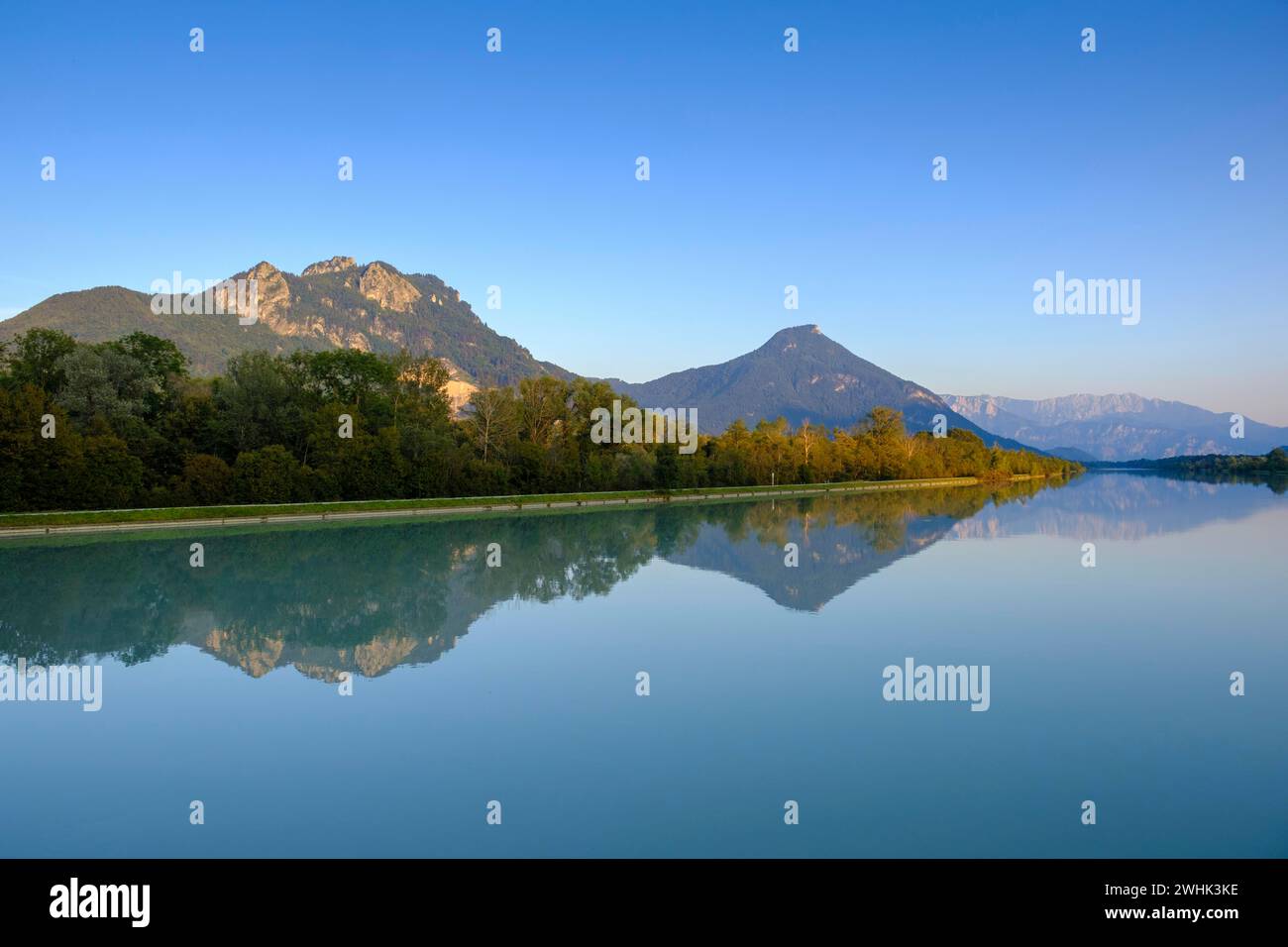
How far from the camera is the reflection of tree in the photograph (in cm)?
1309

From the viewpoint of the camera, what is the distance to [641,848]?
19.2 feet

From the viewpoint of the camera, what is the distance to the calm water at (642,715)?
20.5 ft

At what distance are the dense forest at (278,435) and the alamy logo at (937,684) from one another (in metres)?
34.9

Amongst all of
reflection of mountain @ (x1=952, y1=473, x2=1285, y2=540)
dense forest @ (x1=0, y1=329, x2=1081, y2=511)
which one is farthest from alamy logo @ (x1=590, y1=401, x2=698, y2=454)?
reflection of mountain @ (x1=952, y1=473, x2=1285, y2=540)

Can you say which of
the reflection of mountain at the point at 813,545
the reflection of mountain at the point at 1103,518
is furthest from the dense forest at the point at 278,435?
the reflection of mountain at the point at 1103,518

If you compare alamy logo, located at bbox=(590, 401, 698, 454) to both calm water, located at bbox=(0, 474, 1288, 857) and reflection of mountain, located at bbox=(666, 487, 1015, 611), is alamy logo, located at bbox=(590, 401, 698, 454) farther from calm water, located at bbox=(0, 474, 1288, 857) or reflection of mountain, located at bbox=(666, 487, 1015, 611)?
calm water, located at bbox=(0, 474, 1288, 857)

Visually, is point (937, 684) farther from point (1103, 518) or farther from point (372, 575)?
point (1103, 518)

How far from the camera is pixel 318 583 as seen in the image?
19047 millimetres

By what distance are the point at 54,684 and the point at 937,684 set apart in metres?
12.2
